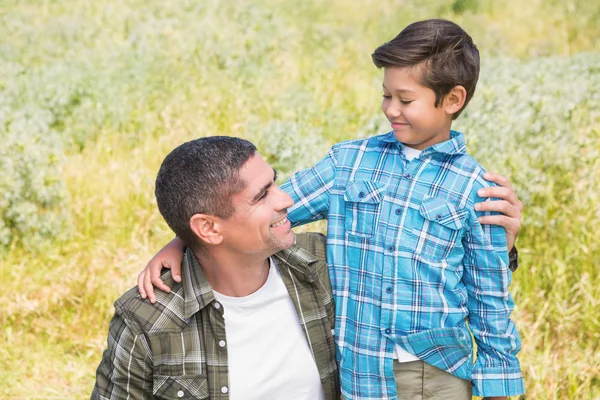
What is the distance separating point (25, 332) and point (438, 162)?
3034 mm

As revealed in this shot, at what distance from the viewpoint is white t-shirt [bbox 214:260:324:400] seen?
278 centimetres

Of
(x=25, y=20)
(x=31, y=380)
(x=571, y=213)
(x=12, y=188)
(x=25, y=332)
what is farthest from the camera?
(x=25, y=20)

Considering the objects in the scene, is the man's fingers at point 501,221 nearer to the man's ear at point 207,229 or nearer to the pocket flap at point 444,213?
the pocket flap at point 444,213

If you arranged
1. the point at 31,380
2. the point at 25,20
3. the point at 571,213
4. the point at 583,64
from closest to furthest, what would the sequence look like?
the point at 31,380 → the point at 571,213 → the point at 583,64 → the point at 25,20

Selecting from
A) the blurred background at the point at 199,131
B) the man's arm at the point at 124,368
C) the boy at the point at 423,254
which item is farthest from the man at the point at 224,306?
the blurred background at the point at 199,131

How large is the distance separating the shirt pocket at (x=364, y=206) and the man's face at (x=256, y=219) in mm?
249

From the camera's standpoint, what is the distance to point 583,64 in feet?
24.3

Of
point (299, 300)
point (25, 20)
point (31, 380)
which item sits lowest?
point (31, 380)

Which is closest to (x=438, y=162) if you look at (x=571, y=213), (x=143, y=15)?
(x=571, y=213)

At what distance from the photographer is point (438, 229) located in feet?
8.84

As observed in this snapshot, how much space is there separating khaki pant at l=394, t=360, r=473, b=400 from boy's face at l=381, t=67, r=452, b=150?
83cm

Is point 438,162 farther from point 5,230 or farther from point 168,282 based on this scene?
point 5,230

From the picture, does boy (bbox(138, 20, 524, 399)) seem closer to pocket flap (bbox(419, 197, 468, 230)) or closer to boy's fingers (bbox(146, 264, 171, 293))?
pocket flap (bbox(419, 197, 468, 230))

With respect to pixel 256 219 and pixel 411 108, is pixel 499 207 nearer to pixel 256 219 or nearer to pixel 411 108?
pixel 411 108
